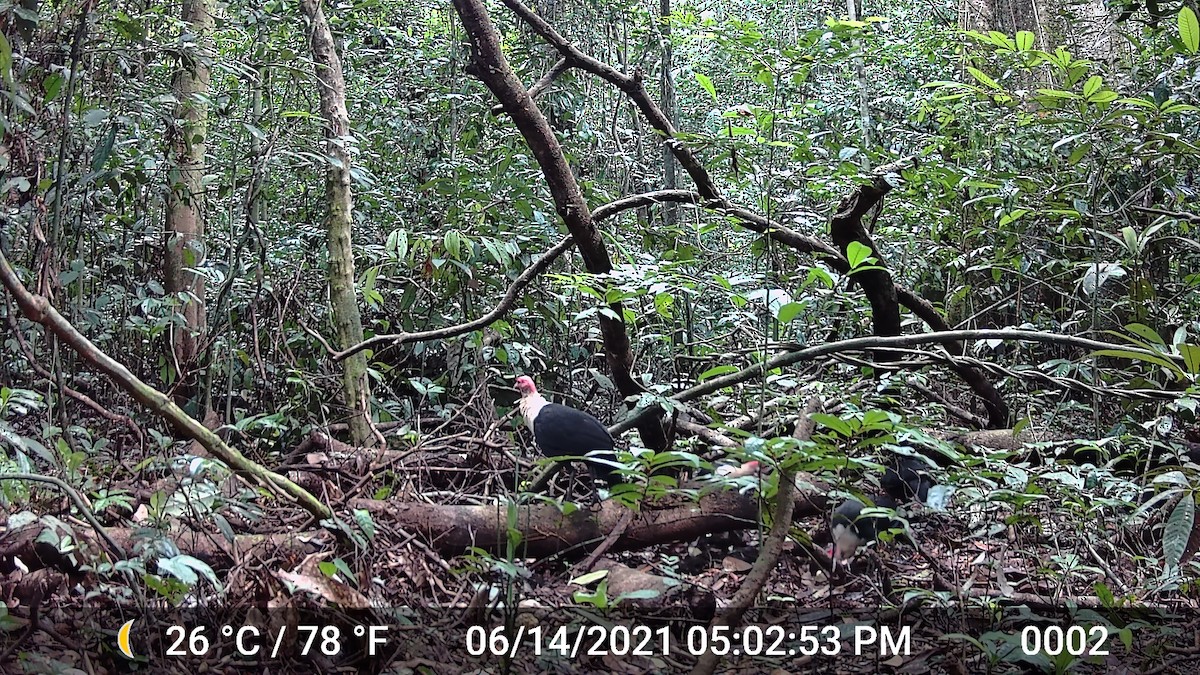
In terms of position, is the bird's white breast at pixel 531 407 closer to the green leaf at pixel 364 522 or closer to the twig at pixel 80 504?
the green leaf at pixel 364 522

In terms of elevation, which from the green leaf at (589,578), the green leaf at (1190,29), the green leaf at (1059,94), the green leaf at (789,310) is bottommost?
the green leaf at (589,578)

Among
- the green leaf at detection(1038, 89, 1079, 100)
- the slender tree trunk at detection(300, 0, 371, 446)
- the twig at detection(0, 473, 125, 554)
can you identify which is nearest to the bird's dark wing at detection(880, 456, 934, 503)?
the green leaf at detection(1038, 89, 1079, 100)

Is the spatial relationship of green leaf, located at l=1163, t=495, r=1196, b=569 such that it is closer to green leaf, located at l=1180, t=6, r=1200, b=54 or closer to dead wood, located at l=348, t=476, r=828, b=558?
dead wood, located at l=348, t=476, r=828, b=558

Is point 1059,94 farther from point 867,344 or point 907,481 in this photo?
point 907,481

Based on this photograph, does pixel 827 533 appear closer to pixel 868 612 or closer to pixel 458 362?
pixel 868 612

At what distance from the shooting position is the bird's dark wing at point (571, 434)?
154 inches

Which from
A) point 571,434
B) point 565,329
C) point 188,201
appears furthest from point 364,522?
point 565,329

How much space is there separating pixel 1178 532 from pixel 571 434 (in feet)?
7.22

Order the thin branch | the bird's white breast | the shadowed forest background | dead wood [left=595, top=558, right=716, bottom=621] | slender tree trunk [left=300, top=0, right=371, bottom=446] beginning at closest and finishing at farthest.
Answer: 1. the shadowed forest background
2. dead wood [left=595, top=558, right=716, bottom=621]
3. the thin branch
4. the bird's white breast
5. slender tree trunk [left=300, top=0, right=371, bottom=446]

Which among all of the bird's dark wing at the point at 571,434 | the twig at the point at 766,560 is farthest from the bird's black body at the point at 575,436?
the twig at the point at 766,560

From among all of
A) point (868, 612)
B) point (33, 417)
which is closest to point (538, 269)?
point (868, 612)

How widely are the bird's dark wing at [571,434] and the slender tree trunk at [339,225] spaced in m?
1.21

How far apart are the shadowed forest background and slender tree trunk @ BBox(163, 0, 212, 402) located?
4 centimetres

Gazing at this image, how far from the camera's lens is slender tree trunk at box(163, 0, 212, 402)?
429 cm
